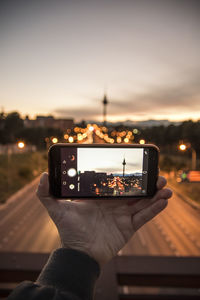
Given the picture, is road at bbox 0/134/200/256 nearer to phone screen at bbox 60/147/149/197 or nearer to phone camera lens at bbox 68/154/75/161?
phone screen at bbox 60/147/149/197

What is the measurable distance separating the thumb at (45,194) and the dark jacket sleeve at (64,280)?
0.25 meters

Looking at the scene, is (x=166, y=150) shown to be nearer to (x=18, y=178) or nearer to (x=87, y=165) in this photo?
(x=18, y=178)

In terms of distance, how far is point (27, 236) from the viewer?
46.2 ft

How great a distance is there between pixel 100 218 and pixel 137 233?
1475 cm

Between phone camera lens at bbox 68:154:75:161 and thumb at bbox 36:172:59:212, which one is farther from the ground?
phone camera lens at bbox 68:154:75:161

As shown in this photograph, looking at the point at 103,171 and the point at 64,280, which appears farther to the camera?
the point at 103,171

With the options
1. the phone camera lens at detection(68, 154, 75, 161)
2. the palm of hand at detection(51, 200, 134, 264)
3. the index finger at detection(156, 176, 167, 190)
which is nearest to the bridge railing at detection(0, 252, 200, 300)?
the palm of hand at detection(51, 200, 134, 264)

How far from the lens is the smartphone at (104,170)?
53.2 inches

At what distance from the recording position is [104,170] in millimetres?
1388

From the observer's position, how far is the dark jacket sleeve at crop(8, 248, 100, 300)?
32.7 inches

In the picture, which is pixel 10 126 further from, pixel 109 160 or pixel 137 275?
pixel 109 160

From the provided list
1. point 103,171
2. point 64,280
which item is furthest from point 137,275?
point 64,280

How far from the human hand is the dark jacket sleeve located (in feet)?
0.34

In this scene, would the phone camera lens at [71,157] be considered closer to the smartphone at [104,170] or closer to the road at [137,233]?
the smartphone at [104,170]
